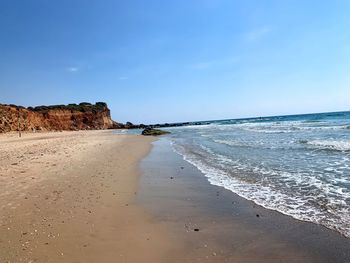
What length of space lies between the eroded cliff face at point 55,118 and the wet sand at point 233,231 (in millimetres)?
51811

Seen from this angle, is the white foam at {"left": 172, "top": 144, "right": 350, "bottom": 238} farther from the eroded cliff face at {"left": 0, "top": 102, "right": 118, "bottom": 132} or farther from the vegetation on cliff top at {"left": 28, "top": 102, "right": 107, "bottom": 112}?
the vegetation on cliff top at {"left": 28, "top": 102, "right": 107, "bottom": 112}

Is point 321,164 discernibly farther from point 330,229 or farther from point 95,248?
point 95,248

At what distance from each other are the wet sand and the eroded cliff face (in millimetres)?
51811

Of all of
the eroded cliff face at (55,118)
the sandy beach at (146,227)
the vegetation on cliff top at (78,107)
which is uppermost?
the vegetation on cliff top at (78,107)

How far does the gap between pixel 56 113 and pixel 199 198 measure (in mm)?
78618

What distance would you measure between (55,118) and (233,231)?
3143 inches

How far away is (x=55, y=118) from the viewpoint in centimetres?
7869

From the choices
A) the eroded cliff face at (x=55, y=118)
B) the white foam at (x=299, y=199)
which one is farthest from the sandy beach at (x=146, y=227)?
the eroded cliff face at (x=55, y=118)

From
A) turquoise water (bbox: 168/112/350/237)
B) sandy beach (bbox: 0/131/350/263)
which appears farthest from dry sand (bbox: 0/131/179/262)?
turquoise water (bbox: 168/112/350/237)

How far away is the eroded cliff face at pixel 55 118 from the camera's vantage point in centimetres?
5681

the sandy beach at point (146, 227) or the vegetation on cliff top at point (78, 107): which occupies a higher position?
the vegetation on cliff top at point (78, 107)

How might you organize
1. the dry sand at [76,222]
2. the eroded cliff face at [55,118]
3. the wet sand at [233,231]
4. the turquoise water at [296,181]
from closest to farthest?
the wet sand at [233,231] → the dry sand at [76,222] → the turquoise water at [296,181] → the eroded cliff face at [55,118]

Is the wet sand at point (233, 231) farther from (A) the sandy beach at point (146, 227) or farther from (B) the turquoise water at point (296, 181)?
(B) the turquoise water at point (296, 181)

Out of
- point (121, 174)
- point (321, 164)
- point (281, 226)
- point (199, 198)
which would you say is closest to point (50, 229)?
point (199, 198)
